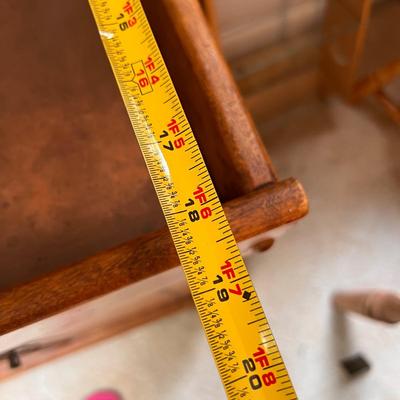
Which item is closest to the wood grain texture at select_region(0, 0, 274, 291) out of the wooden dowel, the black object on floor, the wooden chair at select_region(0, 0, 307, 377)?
the wooden chair at select_region(0, 0, 307, 377)

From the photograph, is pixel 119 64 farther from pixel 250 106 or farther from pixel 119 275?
pixel 250 106

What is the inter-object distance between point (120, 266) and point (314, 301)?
23.2 inches

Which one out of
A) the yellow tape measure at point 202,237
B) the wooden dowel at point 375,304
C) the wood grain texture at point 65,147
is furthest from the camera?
the wooden dowel at point 375,304

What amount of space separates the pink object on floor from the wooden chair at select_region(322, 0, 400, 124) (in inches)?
29.5

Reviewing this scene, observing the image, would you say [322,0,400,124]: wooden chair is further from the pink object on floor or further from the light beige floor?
the pink object on floor

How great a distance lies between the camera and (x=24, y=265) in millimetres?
583

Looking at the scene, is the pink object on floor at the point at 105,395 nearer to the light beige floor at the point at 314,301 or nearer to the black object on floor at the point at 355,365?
the light beige floor at the point at 314,301

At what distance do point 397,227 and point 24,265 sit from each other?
0.70 meters

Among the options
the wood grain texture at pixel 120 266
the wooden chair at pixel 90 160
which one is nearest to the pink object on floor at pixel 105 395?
the wooden chair at pixel 90 160

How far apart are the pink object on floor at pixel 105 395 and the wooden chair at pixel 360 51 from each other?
750 millimetres

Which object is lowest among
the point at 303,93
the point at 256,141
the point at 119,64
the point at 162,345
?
the point at 162,345

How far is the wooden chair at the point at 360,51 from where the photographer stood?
0.86 metres

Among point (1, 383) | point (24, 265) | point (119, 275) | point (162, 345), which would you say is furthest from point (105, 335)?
point (119, 275)

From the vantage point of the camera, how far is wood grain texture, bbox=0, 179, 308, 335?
0.41 meters
